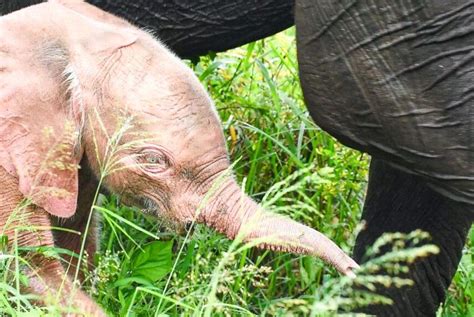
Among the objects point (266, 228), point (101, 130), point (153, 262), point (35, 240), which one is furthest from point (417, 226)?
point (35, 240)

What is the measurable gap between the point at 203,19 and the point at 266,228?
915 millimetres

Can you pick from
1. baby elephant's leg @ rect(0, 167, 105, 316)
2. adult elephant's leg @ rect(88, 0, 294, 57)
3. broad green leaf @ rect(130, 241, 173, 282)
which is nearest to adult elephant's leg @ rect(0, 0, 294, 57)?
adult elephant's leg @ rect(88, 0, 294, 57)

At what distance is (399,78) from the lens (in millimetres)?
3721

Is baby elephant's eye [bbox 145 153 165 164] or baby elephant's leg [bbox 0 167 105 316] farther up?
baby elephant's eye [bbox 145 153 165 164]

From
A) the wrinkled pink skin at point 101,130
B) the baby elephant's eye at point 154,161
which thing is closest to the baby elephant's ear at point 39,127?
the wrinkled pink skin at point 101,130

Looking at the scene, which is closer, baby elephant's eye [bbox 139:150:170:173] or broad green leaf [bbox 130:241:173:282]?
baby elephant's eye [bbox 139:150:170:173]

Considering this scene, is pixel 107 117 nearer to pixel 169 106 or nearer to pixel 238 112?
pixel 169 106

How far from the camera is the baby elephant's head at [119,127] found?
3787 mm

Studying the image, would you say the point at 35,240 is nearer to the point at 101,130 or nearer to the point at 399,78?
the point at 101,130

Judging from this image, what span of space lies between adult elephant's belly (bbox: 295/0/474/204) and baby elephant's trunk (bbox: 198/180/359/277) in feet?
1.03

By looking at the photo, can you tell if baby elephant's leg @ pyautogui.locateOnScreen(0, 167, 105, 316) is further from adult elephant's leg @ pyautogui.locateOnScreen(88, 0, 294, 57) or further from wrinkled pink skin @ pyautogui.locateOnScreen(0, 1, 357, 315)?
adult elephant's leg @ pyautogui.locateOnScreen(88, 0, 294, 57)

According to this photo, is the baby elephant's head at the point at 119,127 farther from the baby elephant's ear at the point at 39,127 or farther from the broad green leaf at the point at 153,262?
the broad green leaf at the point at 153,262

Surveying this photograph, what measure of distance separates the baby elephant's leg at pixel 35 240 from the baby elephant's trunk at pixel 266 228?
371 millimetres

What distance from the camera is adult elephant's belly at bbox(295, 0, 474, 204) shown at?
143 inches
